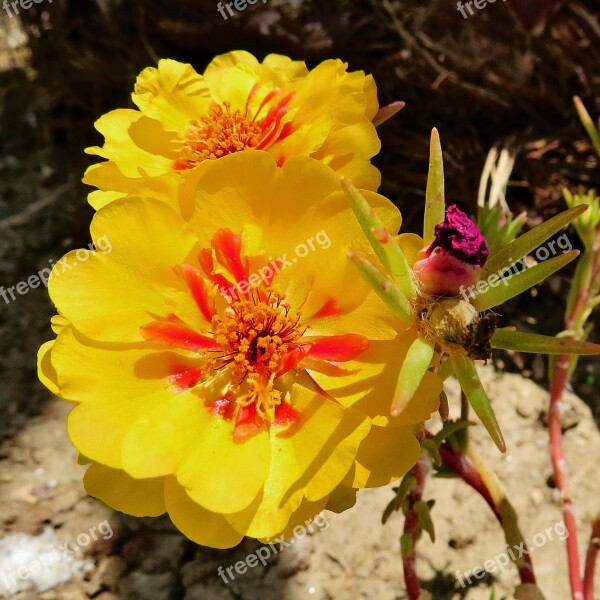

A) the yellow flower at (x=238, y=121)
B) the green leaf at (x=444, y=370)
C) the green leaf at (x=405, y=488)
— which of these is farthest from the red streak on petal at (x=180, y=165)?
the green leaf at (x=405, y=488)

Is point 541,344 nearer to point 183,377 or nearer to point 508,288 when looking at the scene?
point 508,288

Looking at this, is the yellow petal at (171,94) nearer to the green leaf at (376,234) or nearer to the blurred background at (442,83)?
the green leaf at (376,234)

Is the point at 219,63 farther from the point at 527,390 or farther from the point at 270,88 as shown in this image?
the point at 527,390

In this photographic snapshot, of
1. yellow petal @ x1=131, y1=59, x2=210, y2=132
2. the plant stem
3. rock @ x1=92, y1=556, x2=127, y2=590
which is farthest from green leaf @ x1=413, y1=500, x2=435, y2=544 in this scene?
rock @ x1=92, y1=556, x2=127, y2=590

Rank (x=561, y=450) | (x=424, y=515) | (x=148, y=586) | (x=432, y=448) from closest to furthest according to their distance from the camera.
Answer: (x=432, y=448)
(x=424, y=515)
(x=561, y=450)
(x=148, y=586)

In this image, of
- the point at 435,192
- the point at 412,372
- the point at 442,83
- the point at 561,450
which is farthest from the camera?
the point at 442,83

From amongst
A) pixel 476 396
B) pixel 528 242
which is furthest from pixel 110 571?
pixel 528 242

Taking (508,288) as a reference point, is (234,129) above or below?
above
